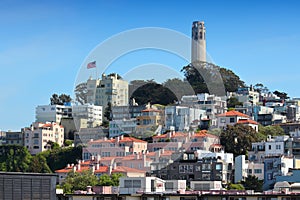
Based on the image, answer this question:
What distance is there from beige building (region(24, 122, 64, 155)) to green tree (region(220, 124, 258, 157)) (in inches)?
654

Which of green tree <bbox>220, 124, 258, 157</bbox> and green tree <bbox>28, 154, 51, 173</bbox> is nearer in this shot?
green tree <bbox>220, 124, 258, 157</bbox>

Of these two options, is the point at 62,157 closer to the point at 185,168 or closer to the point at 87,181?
the point at 185,168

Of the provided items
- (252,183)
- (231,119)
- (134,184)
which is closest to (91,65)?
(231,119)

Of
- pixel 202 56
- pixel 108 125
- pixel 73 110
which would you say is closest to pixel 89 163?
pixel 108 125

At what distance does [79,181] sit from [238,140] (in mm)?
12127

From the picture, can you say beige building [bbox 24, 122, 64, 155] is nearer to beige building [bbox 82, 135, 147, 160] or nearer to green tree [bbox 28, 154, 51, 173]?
green tree [bbox 28, 154, 51, 173]

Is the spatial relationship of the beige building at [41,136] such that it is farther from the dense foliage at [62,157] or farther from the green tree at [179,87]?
the green tree at [179,87]

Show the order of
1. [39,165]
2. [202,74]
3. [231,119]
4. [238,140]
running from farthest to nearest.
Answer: [202,74]
[231,119]
[39,165]
[238,140]

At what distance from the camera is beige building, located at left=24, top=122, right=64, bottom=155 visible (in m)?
65.4

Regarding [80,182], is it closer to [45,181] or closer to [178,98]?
[178,98]

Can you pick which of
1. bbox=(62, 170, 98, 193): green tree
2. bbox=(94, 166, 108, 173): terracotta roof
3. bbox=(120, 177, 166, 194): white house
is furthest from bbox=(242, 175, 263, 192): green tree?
bbox=(120, 177, 166, 194): white house

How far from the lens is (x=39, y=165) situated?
5706 centimetres

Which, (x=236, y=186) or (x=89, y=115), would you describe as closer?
(x=236, y=186)

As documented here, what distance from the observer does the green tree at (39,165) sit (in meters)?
56.2
